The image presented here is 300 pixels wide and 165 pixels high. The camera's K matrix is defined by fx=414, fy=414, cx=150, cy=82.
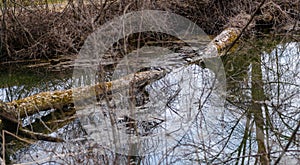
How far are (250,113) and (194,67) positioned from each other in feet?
5.47

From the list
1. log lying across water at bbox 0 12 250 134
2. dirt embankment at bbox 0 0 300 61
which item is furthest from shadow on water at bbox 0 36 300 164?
dirt embankment at bbox 0 0 300 61

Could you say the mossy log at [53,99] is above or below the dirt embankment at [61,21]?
below

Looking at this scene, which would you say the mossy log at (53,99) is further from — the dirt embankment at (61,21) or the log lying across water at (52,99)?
the dirt embankment at (61,21)

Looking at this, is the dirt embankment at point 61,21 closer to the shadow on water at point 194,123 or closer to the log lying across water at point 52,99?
the shadow on water at point 194,123

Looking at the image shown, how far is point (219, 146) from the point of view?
3098 millimetres

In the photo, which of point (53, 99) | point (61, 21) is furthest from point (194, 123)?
point (61, 21)

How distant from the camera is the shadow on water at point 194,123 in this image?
8.93 feet

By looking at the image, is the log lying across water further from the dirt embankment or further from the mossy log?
the dirt embankment

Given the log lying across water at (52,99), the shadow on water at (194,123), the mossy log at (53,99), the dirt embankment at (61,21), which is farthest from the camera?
the dirt embankment at (61,21)

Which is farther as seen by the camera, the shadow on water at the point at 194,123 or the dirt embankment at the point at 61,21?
the dirt embankment at the point at 61,21

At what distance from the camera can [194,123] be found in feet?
11.5

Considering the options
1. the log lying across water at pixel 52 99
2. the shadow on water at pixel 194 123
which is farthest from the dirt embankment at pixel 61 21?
the log lying across water at pixel 52 99

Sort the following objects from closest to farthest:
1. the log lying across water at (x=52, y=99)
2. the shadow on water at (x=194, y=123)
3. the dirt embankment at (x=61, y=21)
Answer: the shadow on water at (x=194, y=123), the log lying across water at (x=52, y=99), the dirt embankment at (x=61, y=21)

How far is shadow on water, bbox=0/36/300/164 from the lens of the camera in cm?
272
